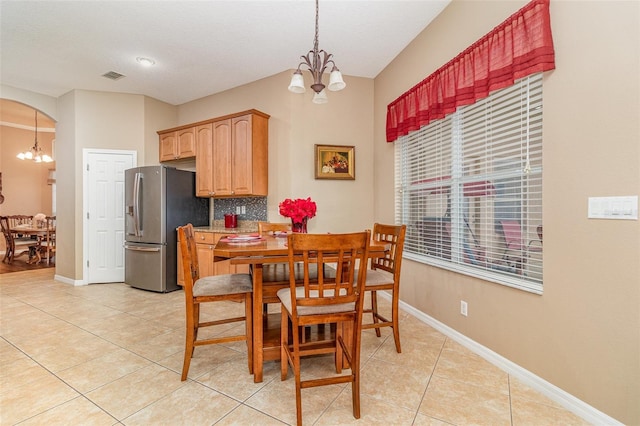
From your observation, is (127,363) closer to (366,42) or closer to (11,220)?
(366,42)

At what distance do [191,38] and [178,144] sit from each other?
177 centimetres

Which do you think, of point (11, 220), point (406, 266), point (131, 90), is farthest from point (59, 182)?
point (406, 266)

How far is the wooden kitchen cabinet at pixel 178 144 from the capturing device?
441 centimetres

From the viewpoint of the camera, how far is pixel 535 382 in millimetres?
1857

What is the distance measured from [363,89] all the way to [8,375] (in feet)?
14.7

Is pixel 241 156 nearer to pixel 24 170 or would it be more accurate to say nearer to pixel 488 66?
pixel 488 66

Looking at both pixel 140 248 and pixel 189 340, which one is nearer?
pixel 189 340

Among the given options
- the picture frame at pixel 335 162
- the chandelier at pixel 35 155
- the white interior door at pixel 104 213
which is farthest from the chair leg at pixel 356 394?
the chandelier at pixel 35 155

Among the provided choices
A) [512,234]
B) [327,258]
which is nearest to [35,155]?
[327,258]

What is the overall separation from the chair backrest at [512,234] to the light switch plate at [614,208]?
46 cm

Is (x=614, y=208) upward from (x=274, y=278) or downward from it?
upward

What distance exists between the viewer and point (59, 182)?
15.8 feet

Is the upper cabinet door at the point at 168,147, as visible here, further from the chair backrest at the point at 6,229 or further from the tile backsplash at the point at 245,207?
the chair backrest at the point at 6,229

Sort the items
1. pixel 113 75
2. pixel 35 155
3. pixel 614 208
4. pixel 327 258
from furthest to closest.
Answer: pixel 35 155 → pixel 113 75 → pixel 327 258 → pixel 614 208
